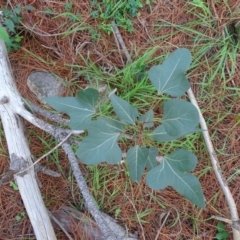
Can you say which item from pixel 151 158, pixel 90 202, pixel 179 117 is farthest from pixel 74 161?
pixel 179 117

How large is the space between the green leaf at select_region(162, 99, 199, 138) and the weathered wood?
0.79 metres

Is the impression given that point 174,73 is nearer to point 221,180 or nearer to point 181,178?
point 181,178

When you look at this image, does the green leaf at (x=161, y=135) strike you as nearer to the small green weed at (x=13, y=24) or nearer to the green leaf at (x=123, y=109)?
the green leaf at (x=123, y=109)

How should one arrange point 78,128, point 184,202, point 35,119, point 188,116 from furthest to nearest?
point 184,202, point 35,119, point 78,128, point 188,116

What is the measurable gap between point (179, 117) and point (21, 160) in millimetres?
856

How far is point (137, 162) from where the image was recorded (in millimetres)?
1411

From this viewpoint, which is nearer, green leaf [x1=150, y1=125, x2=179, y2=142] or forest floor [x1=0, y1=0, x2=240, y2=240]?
green leaf [x1=150, y1=125, x2=179, y2=142]

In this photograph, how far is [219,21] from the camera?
1962 millimetres

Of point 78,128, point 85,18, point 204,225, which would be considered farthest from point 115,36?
point 204,225

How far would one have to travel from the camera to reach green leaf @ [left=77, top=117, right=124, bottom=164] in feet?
4.42

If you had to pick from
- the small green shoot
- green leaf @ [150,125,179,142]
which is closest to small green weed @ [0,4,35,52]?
green leaf @ [150,125,179,142]

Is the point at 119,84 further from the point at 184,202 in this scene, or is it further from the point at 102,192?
the point at 184,202

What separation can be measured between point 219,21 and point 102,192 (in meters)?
Answer: 1.14

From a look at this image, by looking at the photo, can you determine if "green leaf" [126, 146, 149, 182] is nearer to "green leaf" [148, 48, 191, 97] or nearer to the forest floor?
"green leaf" [148, 48, 191, 97]
